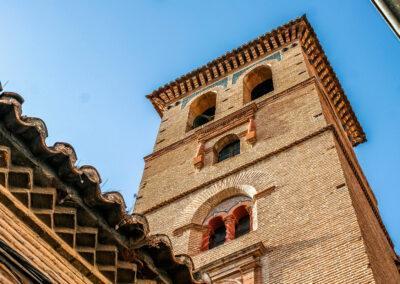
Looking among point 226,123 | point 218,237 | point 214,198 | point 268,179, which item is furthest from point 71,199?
point 226,123

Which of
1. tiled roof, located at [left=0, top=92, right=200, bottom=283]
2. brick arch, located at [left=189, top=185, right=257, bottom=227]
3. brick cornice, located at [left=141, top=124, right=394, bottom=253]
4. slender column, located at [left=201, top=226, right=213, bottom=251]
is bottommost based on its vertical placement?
tiled roof, located at [left=0, top=92, right=200, bottom=283]

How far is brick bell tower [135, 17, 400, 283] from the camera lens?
8.12 m

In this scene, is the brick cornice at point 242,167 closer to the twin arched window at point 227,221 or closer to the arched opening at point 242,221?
the twin arched window at point 227,221

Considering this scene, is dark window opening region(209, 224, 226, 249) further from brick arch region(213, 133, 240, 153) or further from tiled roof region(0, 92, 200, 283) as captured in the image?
tiled roof region(0, 92, 200, 283)

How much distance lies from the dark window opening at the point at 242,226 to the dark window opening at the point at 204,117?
629 cm

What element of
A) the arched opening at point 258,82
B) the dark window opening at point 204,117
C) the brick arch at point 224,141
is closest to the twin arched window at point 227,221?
the brick arch at point 224,141

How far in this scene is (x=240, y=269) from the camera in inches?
332

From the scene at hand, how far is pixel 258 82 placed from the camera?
689 inches

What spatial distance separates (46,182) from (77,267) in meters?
0.72

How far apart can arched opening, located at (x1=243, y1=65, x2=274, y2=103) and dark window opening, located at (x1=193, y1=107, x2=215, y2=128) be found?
48.6 inches

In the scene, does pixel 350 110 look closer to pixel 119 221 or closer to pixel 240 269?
pixel 240 269

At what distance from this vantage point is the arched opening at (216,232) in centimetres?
1006

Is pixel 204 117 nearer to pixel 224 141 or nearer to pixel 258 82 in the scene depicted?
pixel 258 82

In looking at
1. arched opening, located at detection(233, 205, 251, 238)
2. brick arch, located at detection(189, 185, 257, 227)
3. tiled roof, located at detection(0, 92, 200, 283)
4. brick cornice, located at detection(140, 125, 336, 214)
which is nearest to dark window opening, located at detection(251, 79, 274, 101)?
brick cornice, located at detection(140, 125, 336, 214)
